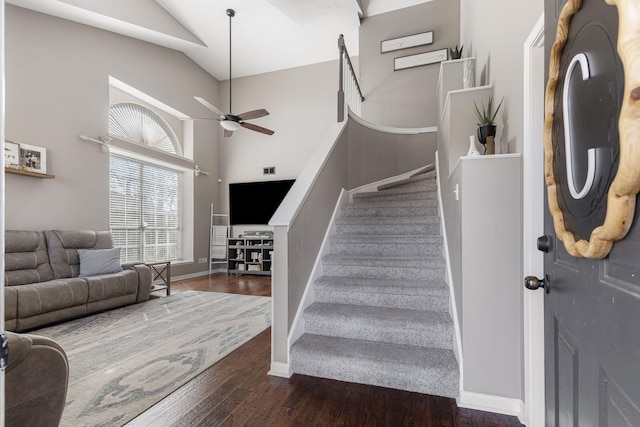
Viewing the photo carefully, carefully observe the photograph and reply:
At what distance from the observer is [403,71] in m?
5.13

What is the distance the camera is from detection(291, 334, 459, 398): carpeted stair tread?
1825mm

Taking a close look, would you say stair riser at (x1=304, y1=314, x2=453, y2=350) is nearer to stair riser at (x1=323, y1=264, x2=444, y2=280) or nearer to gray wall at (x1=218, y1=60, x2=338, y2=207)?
stair riser at (x1=323, y1=264, x2=444, y2=280)

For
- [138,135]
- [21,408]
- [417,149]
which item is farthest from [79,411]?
[138,135]

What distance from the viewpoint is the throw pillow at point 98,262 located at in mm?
3752

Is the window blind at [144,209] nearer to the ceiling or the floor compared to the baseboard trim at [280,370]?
nearer to the ceiling

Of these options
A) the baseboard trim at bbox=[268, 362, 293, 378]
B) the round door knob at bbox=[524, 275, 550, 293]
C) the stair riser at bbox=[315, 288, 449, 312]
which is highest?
the round door knob at bbox=[524, 275, 550, 293]

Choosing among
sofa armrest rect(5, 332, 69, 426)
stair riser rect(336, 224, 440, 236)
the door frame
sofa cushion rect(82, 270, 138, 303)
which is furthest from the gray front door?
sofa cushion rect(82, 270, 138, 303)

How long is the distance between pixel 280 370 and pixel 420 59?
5102 mm

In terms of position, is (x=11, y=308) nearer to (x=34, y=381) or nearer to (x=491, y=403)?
(x=34, y=381)

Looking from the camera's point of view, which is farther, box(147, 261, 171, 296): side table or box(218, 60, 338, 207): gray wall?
box(218, 60, 338, 207): gray wall

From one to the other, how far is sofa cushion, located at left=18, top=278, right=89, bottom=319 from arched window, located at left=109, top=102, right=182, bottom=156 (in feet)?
8.71

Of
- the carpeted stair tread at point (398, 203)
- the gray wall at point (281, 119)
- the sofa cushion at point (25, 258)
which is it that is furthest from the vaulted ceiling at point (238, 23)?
the carpeted stair tread at point (398, 203)

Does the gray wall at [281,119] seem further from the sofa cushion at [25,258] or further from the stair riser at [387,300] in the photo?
the stair riser at [387,300]

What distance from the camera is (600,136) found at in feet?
2.23
